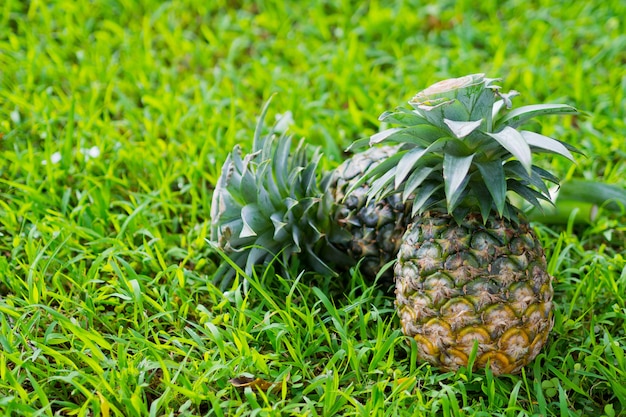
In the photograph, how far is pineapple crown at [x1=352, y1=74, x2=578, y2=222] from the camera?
218cm

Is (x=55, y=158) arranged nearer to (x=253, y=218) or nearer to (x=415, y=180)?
(x=253, y=218)

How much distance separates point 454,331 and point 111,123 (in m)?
2.35

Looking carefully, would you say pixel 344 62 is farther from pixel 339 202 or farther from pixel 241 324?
pixel 241 324

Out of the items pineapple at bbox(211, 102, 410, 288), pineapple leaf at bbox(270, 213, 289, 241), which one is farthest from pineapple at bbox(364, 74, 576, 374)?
pineapple leaf at bbox(270, 213, 289, 241)

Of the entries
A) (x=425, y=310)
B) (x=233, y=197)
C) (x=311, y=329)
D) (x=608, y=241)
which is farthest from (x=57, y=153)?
(x=608, y=241)

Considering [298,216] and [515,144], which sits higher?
[515,144]

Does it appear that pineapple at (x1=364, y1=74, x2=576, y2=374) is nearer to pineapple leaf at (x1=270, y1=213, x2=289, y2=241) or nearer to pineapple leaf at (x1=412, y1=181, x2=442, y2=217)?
pineapple leaf at (x1=412, y1=181, x2=442, y2=217)

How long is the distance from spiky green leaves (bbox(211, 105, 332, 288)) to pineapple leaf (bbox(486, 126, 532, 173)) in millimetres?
813

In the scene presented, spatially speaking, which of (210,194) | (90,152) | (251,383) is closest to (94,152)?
(90,152)

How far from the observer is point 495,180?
2223mm

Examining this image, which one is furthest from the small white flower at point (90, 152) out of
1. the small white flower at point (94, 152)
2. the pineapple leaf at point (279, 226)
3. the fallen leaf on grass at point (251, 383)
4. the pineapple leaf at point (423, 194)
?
the pineapple leaf at point (423, 194)

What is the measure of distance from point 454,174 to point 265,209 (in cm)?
82

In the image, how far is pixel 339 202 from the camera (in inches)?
112

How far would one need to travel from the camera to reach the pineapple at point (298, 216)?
2695 millimetres
